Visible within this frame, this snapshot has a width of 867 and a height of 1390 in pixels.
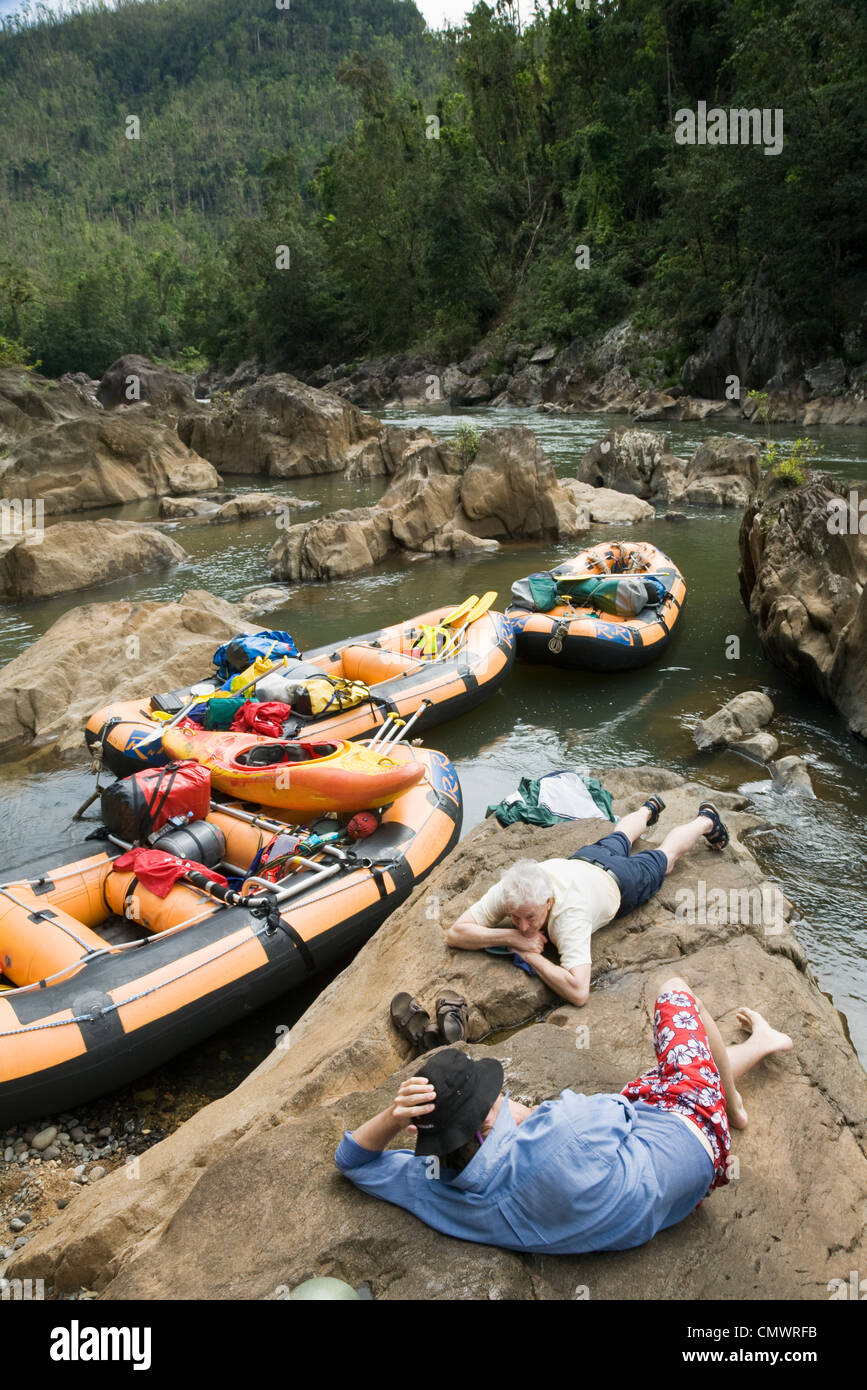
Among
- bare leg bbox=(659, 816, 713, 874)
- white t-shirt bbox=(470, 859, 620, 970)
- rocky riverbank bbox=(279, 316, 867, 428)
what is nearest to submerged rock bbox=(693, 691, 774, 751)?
bare leg bbox=(659, 816, 713, 874)

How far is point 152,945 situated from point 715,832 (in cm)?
300

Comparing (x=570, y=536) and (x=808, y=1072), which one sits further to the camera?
(x=570, y=536)

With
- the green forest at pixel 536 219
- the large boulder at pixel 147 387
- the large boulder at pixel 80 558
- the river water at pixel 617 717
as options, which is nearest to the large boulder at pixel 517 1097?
the river water at pixel 617 717

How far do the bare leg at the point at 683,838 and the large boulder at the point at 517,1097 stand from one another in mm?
103

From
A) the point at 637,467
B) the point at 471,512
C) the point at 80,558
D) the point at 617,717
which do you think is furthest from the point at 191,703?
the point at 637,467

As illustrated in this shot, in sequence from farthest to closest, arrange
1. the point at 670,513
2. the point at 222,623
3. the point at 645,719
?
the point at 670,513 < the point at 222,623 < the point at 645,719

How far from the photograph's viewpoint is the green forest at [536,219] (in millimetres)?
24578

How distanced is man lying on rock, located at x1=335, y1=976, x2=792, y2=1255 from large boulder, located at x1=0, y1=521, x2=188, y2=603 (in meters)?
12.4

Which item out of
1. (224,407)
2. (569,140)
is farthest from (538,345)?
(224,407)

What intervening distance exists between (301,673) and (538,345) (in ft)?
Answer: 109

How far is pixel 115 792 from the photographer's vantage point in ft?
18.5

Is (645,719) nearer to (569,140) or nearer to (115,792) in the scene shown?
(115,792)

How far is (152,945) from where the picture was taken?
15.7ft

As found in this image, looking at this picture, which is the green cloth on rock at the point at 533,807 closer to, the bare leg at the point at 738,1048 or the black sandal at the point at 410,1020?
the black sandal at the point at 410,1020
